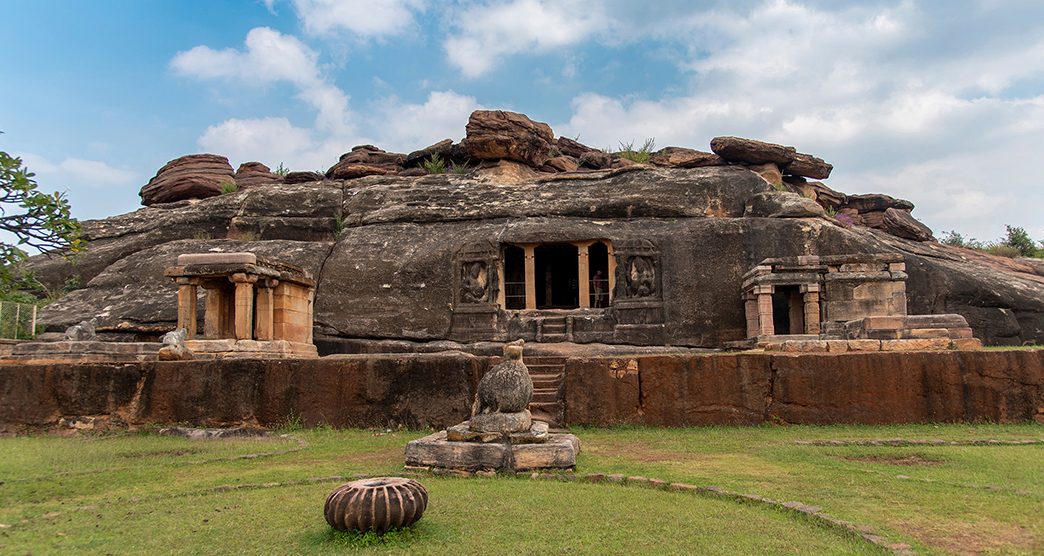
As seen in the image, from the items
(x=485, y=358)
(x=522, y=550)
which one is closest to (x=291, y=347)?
(x=485, y=358)

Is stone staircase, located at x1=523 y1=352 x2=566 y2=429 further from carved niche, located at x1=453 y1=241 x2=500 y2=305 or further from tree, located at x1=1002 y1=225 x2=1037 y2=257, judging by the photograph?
tree, located at x1=1002 y1=225 x2=1037 y2=257

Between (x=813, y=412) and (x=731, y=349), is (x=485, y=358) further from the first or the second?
(x=731, y=349)

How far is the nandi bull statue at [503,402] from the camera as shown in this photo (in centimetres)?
747

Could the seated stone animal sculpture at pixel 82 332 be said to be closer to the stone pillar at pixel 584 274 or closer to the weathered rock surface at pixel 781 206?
the stone pillar at pixel 584 274

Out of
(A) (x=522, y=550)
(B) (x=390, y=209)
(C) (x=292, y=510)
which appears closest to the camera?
(A) (x=522, y=550)

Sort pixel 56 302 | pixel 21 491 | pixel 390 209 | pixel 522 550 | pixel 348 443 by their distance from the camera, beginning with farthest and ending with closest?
pixel 390 209 < pixel 56 302 < pixel 348 443 < pixel 21 491 < pixel 522 550

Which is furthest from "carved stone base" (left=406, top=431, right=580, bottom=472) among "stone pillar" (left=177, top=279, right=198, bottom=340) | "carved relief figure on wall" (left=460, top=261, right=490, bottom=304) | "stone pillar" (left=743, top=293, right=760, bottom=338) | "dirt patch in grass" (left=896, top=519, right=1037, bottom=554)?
"carved relief figure on wall" (left=460, top=261, right=490, bottom=304)

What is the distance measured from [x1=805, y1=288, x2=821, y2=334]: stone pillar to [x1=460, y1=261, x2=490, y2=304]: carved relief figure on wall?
817 centimetres

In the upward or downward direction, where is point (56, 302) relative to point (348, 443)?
upward

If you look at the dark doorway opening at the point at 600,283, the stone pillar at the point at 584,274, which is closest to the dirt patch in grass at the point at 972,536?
the stone pillar at the point at 584,274

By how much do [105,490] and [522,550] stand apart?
445cm

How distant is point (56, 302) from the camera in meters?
20.7

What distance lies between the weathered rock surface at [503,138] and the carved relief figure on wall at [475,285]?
7691 millimetres

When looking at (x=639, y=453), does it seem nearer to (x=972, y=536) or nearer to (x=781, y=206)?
(x=972, y=536)
